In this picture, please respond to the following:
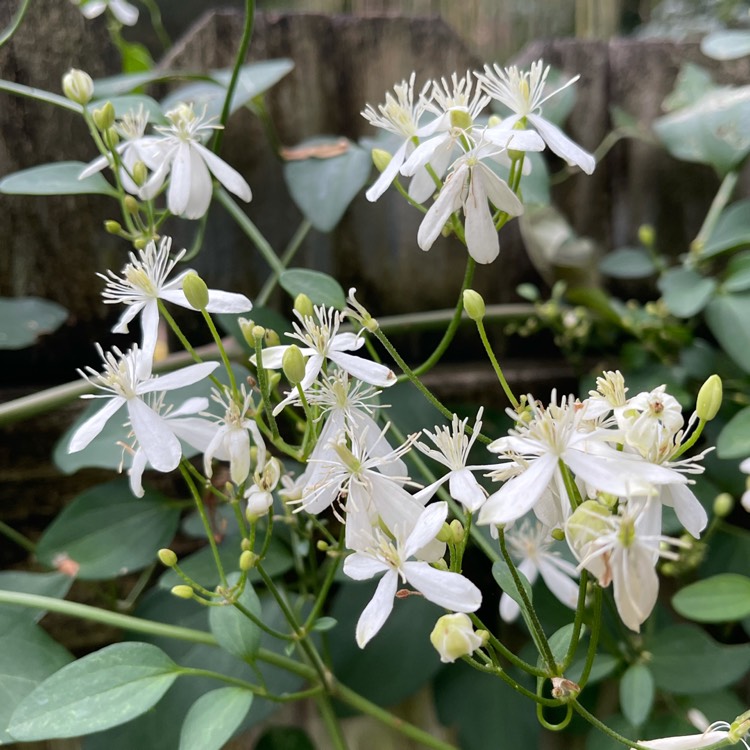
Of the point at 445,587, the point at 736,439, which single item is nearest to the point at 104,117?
the point at 445,587

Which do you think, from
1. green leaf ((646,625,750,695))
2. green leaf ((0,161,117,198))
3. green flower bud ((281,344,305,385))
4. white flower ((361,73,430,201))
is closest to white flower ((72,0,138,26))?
green leaf ((0,161,117,198))

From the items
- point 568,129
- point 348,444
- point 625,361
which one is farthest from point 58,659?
point 568,129

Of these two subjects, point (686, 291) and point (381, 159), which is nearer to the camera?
point (381, 159)

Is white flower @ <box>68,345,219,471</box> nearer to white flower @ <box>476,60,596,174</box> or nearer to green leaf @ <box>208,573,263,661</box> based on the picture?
green leaf @ <box>208,573,263,661</box>

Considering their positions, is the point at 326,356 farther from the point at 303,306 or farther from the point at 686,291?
the point at 686,291

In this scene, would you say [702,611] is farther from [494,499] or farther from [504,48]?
[504,48]

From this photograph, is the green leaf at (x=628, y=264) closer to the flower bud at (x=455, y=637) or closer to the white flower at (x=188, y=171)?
the white flower at (x=188, y=171)
